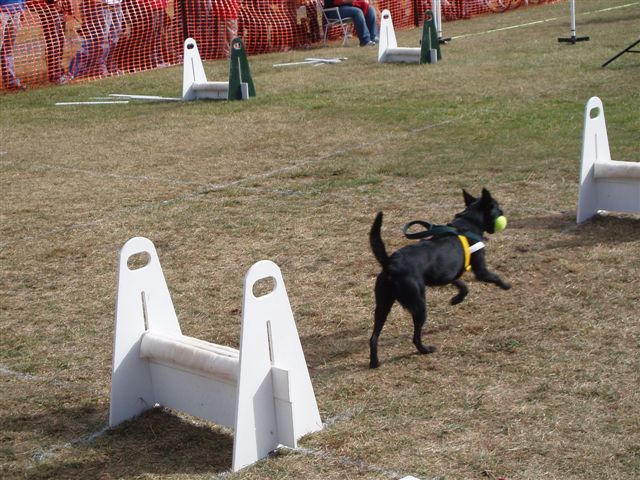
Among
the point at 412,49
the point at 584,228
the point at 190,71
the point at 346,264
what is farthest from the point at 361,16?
the point at 346,264

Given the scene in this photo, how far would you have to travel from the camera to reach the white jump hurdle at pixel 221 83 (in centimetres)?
1367

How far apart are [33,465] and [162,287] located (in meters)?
1.01

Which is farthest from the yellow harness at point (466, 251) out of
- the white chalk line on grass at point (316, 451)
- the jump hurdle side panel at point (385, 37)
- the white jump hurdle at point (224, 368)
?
the jump hurdle side panel at point (385, 37)

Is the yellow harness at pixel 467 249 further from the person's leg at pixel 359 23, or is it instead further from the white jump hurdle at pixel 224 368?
the person's leg at pixel 359 23

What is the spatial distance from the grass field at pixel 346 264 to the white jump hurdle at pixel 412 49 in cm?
134

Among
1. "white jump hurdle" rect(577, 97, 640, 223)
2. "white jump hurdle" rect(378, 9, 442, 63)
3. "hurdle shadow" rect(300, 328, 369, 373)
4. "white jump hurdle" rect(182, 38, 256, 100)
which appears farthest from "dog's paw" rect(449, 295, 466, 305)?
"white jump hurdle" rect(378, 9, 442, 63)

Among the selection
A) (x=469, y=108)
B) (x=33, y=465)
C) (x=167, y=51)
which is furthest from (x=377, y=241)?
(x=167, y=51)

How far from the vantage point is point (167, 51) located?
18469 mm

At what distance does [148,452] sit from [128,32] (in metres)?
14.3

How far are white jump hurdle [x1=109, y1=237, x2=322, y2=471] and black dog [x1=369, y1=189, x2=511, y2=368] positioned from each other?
27.3 inches

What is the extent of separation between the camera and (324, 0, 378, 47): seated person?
62.7 ft

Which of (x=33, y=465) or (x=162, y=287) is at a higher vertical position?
(x=162, y=287)

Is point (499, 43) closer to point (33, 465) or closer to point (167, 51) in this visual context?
point (167, 51)

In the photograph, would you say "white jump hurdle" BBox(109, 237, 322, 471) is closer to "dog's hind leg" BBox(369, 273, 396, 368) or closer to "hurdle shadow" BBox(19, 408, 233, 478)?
"hurdle shadow" BBox(19, 408, 233, 478)
